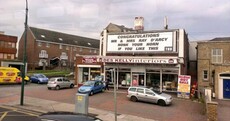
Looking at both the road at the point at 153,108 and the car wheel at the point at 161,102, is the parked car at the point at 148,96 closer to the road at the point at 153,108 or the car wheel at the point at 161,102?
the car wheel at the point at 161,102

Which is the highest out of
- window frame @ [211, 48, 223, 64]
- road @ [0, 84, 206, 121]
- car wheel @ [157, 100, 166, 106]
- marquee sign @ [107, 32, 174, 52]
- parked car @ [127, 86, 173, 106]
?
marquee sign @ [107, 32, 174, 52]

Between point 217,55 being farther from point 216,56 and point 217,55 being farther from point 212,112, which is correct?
point 212,112

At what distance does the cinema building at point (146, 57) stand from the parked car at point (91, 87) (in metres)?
1.89

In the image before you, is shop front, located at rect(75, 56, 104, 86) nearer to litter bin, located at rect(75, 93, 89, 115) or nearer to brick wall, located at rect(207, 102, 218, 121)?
litter bin, located at rect(75, 93, 89, 115)

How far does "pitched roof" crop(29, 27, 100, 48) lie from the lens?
60625 mm

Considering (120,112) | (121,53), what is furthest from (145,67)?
(120,112)

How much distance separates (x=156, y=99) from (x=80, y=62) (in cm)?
1467

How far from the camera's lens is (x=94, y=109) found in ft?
60.1

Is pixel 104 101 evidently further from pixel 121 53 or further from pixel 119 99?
pixel 121 53

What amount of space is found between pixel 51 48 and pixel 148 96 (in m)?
46.3

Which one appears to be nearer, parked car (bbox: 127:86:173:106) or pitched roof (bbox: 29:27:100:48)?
parked car (bbox: 127:86:173:106)

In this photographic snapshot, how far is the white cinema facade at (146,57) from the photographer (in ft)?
85.9

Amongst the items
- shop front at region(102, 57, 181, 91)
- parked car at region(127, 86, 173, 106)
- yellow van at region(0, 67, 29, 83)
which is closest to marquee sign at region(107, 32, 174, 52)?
shop front at region(102, 57, 181, 91)

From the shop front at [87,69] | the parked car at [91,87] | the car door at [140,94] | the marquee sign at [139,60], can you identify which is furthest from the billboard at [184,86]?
the shop front at [87,69]
